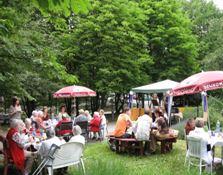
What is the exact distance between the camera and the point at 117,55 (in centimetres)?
2662

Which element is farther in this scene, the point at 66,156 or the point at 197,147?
the point at 197,147

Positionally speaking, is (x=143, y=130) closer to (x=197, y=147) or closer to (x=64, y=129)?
(x=197, y=147)

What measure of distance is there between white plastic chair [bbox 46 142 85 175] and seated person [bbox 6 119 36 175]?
0.57 metres

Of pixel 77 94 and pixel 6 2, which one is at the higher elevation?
pixel 6 2

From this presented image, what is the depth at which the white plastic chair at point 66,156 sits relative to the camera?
7.35 meters

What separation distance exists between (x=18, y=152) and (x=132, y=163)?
3528mm

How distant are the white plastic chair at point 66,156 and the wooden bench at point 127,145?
141 inches

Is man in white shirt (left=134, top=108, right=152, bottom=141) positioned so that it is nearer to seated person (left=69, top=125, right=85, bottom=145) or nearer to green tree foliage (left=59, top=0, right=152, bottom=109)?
seated person (left=69, top=125, right=85, bottom=145)

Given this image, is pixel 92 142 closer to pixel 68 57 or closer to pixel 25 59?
pixel 25 59

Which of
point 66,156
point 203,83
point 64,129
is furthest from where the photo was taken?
point 64,129

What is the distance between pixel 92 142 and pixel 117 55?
12728mm

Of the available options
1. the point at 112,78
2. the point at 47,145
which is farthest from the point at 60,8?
the point at 112,78

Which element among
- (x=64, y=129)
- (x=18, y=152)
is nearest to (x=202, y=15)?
(x=64, y=129)

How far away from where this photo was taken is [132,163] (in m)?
10.1
